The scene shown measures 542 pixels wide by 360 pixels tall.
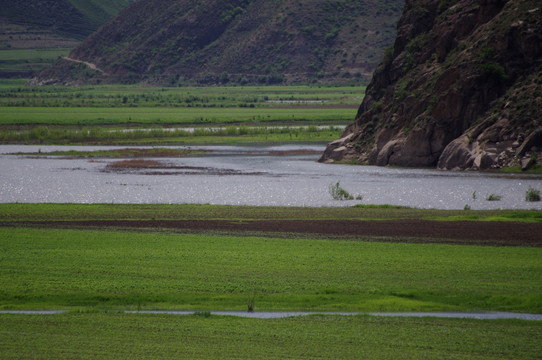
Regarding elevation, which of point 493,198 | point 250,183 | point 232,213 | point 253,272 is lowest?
point 250,183

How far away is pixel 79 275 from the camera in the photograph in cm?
2586

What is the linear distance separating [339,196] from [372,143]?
23332 millimetres

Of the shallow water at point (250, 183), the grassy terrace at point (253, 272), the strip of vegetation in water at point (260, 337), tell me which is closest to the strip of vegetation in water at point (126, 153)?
the shallow water at point (250, 183)

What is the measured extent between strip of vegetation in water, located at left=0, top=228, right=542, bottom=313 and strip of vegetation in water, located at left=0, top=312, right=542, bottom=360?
1.66m

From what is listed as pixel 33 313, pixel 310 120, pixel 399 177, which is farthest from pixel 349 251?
pixel 310 120

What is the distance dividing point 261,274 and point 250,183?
29648 millimetres

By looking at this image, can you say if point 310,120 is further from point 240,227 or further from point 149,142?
point 240,227

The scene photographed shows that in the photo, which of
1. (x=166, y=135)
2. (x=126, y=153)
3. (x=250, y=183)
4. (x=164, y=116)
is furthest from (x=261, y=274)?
(x=164, y=116)

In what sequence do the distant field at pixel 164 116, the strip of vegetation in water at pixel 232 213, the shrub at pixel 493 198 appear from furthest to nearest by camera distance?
the distant field at pixel 164 116, the shrub at pixel 493 198, the strip of vegetation in water at pixel 232 213

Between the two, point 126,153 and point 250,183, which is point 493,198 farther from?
point 126,153

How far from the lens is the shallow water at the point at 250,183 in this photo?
47.4m

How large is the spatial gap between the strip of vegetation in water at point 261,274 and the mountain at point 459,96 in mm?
30877

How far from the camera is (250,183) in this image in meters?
55.9

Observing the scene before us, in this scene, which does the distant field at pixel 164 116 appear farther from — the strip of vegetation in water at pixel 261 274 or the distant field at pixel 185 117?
the strip of vegetation in water at pixel 261 274
